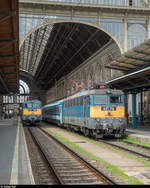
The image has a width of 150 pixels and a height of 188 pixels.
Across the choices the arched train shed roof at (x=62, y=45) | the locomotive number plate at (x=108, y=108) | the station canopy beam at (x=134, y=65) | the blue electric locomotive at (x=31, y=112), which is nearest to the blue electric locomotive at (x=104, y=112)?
the locomotive number plate at (x=108, y=108)

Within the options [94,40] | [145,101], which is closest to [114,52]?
[94,40]

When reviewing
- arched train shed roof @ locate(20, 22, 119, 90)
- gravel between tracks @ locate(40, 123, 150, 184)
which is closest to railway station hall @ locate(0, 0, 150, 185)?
gravel between tracks @ locate(40, 123, 150, 184)

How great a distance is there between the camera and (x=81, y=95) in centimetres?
2030

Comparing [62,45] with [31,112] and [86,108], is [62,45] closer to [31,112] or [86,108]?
[31,112]

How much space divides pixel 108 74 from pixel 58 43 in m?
11.4

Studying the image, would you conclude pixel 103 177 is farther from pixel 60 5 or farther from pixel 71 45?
pixel 71 45

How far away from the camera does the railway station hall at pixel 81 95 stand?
9.83 meters

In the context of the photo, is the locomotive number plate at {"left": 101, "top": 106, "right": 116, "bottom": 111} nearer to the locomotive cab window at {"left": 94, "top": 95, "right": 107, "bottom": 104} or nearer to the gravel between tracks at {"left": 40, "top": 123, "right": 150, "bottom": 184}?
the locomotive cab window at {"left": 94, "top": 95, "right": 107, "bottom": 104}

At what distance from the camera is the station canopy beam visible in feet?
64.4

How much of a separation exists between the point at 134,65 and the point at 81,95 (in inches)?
239

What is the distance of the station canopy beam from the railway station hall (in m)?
0.07

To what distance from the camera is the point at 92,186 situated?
723 centimetres

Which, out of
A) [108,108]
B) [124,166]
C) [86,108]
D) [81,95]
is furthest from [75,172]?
[81,95]

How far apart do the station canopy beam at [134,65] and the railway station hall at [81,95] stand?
71 millimetres
